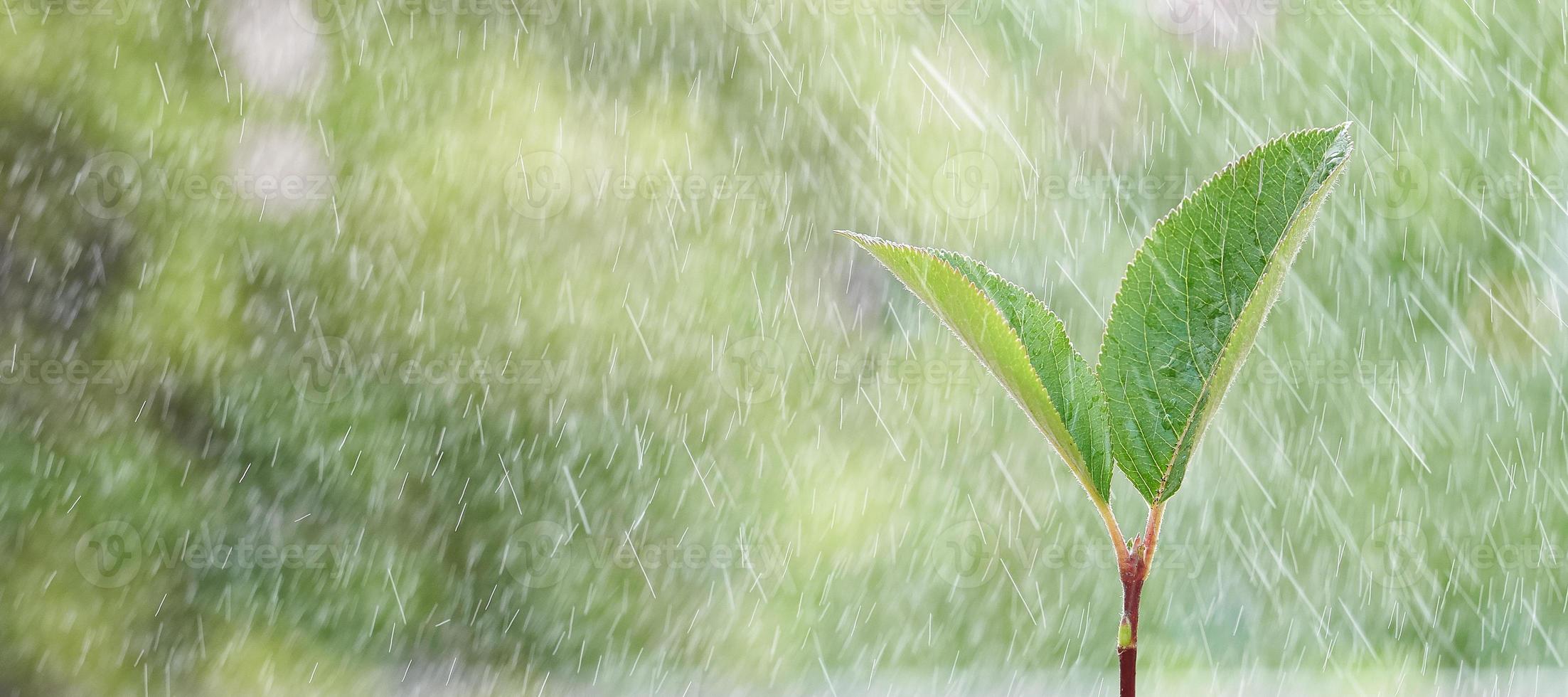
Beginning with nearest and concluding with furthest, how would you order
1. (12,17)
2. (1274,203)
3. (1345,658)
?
1. (1274,203)
2. (12,17)
3. (1345,658)

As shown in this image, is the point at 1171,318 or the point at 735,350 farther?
the point at 735,350

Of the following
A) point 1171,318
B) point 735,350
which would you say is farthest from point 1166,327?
point 735,350

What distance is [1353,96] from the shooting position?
1126 mm

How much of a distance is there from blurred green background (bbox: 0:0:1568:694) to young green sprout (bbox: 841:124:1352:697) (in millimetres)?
767

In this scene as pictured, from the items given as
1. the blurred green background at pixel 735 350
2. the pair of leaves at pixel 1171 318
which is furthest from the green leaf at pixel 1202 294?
the blurred green background at pixel 735 350

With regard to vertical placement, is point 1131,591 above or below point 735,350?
below

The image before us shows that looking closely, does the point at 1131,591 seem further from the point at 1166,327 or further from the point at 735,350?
the point at 735,350

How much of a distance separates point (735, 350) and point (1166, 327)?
809mm

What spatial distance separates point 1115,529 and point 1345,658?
1.03m

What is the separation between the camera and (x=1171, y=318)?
0.35 metres

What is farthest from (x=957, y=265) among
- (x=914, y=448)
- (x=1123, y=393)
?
(x=914, y=448)

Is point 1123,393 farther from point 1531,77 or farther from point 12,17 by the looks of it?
point 12,17

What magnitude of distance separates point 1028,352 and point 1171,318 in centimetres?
5

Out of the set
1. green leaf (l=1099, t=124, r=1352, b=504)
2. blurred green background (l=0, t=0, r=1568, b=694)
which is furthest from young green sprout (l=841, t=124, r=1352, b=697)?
blurred green background (l=0, t=0, r=1568, b=694)
